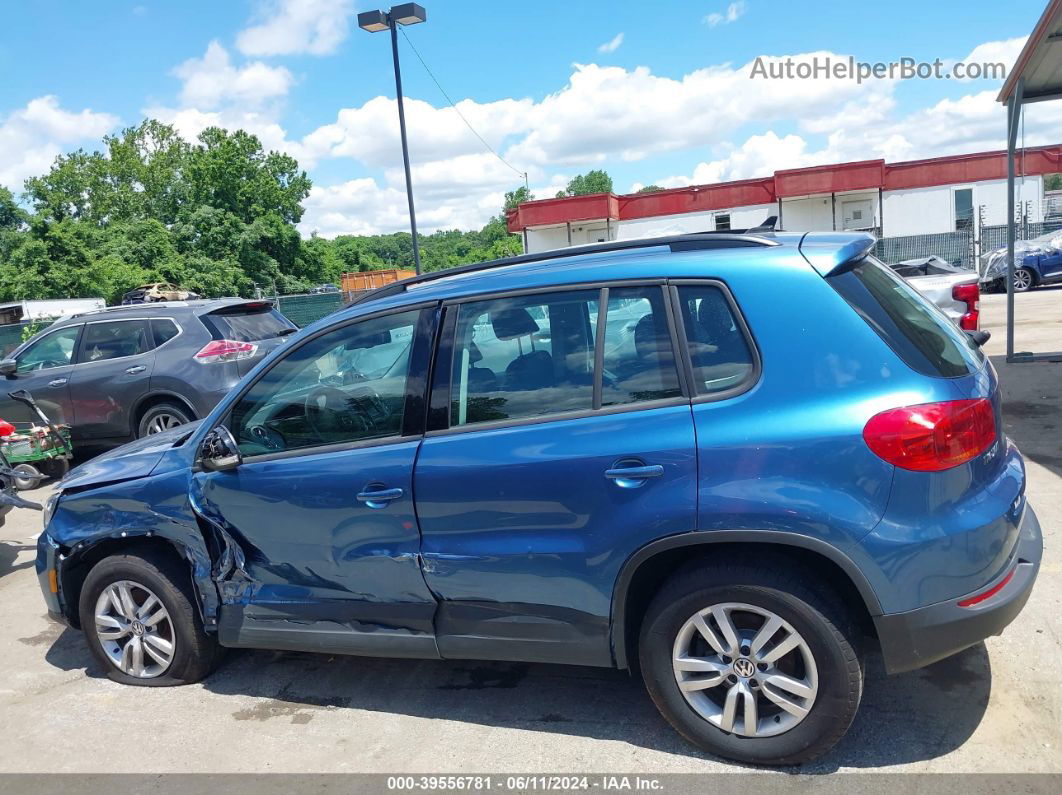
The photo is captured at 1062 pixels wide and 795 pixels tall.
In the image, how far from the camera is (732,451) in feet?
9.21

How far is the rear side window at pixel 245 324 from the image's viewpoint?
29.6 ft

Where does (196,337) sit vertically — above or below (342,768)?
above

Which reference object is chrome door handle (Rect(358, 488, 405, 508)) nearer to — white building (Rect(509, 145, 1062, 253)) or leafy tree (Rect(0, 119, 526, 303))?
white building (Rect(509, 145, 1062, 253))

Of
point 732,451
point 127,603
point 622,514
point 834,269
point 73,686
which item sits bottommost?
point 73,686

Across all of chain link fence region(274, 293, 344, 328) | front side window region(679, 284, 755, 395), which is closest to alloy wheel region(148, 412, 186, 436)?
front side window region(679, 284, 755, 395)

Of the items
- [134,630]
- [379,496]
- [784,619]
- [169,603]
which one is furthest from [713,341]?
[134,630]

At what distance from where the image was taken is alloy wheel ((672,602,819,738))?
290cm

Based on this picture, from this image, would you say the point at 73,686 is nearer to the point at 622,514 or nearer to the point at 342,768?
the point at 342,768

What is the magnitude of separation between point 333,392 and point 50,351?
7486 mm

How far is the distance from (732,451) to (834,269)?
0.78 meters

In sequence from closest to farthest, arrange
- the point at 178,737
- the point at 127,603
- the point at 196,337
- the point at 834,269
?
the point at 834,269 < the point at 178,737 < the point at 127,603 < the point at 196,337

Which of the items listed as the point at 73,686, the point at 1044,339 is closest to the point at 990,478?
the point at 73,686

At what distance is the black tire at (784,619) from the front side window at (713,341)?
66 centimetres

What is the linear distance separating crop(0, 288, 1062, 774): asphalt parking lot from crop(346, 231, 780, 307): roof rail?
190cm
